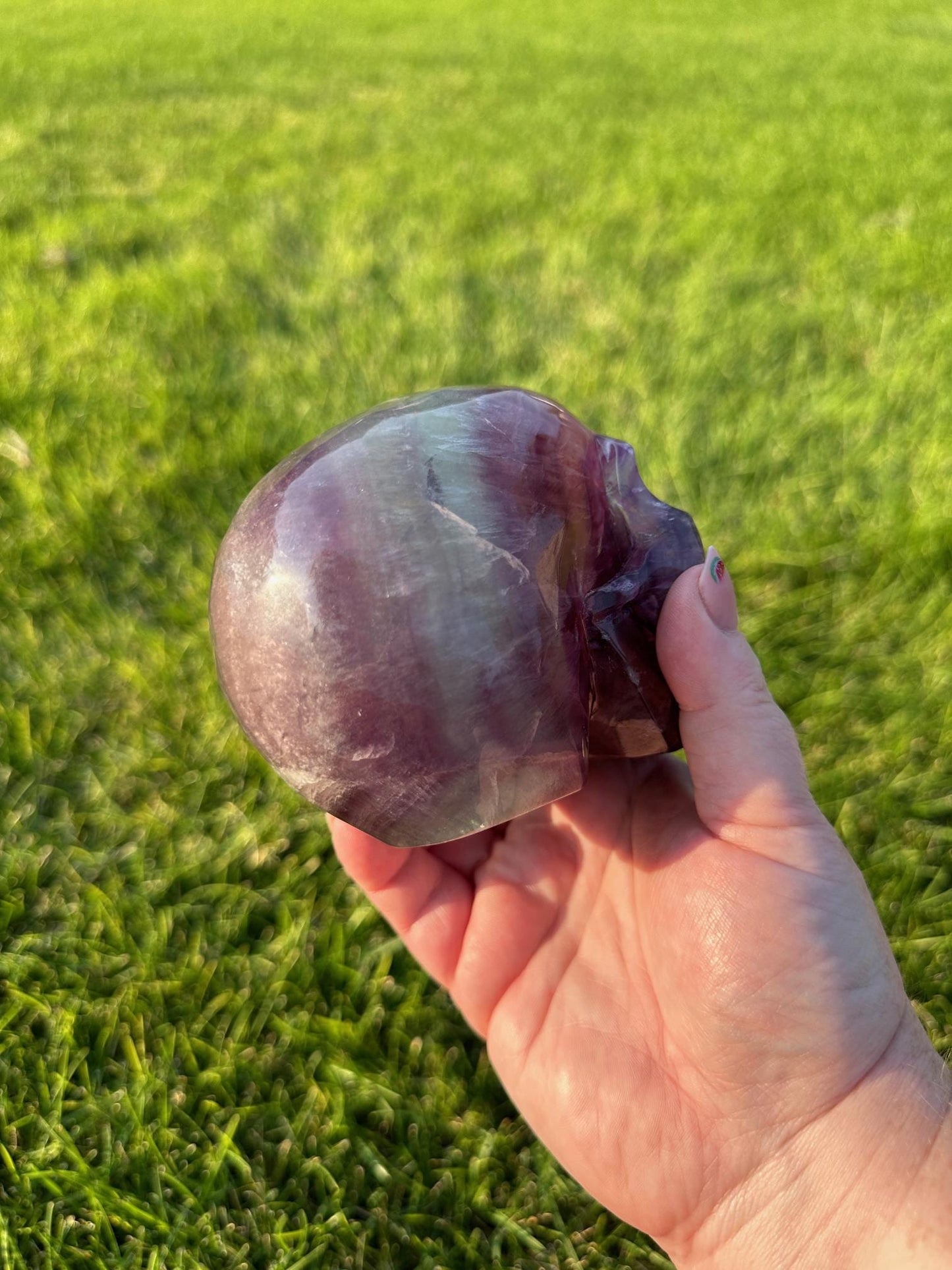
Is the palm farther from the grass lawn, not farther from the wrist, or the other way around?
the grass lawn

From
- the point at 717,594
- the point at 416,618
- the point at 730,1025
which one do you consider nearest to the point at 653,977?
the point at 730,1025

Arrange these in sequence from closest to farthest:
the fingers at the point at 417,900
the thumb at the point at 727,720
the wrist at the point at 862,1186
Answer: the wrist at the point at 862,1186
the thumb at the point at 727,720
the fingers at the point at 417,900

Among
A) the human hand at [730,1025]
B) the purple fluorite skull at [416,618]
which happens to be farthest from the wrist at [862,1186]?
the purple fluorite skull at [416,618]

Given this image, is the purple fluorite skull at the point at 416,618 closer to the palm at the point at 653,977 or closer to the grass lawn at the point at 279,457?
the palm at the point at 653,977

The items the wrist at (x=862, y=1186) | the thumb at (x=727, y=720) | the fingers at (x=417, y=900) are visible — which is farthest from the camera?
the fingers at (x=417, y=900)

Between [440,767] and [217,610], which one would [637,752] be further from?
[217,610]

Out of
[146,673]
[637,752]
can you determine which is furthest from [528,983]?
[146,673]
